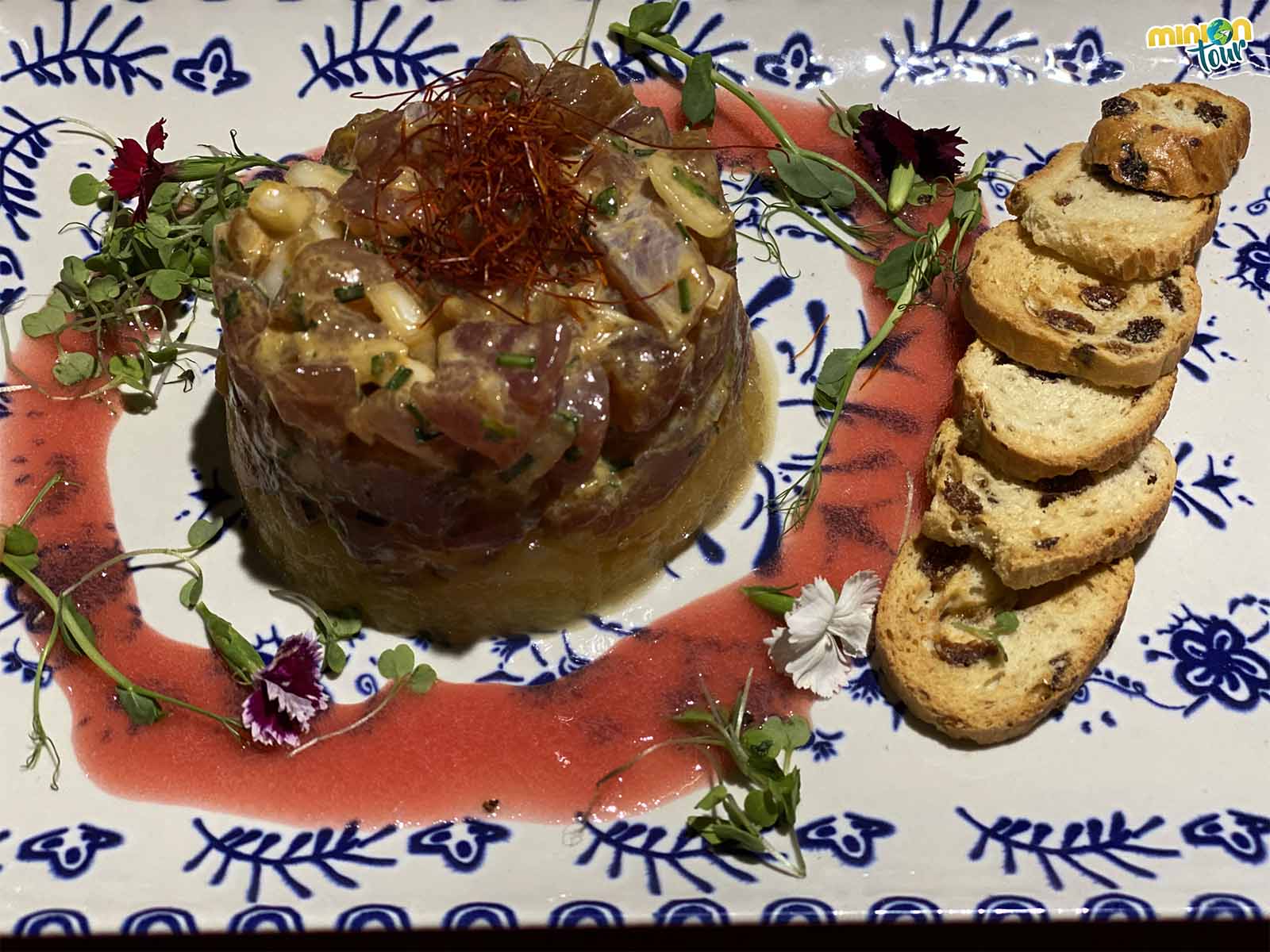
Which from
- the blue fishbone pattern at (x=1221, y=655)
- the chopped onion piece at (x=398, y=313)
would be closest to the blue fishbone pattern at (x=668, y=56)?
the chopped onion piece at (x=398, y=313)

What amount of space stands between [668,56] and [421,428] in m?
2.32

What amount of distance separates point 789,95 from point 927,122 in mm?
520

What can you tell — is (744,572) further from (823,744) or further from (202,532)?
(202,532)

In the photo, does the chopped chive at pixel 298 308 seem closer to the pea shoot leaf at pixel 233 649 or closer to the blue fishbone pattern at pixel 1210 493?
the pea shoot leaf at pixel 233 649

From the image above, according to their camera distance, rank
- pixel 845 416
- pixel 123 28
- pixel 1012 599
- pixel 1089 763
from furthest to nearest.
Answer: pixel 123 28 < pixel 845 416 < pixel 1012 599 < pixel 1089 763

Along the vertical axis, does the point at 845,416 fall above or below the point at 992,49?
below

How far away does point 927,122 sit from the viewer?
4543mm

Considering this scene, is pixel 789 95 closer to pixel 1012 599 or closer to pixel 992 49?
pixel 992 49

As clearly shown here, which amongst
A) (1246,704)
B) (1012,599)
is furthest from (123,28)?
(1246,704)

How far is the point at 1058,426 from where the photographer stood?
353 centimetres

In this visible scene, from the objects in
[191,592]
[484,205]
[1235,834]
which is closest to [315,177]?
[484,205]

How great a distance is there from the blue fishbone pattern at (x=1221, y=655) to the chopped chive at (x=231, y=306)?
2.62m

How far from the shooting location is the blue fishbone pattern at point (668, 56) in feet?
15.1

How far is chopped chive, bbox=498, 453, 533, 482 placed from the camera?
3.02 metres
